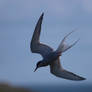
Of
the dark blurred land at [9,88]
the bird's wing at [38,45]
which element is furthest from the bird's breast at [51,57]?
the dark blurred land at [9,88]

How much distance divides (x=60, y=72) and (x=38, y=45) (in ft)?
1.95

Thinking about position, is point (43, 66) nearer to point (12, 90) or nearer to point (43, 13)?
point (43, 13)

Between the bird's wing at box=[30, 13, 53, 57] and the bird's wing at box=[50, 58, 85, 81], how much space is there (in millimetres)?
213

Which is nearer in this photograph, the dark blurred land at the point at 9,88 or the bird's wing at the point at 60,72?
the bird's wing at the point at 60,72

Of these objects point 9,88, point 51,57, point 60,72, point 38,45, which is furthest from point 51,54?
point 9,88

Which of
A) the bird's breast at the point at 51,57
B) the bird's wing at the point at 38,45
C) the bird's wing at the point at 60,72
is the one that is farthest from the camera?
the bird's wing at the point at 38,45

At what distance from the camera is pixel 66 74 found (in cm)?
740

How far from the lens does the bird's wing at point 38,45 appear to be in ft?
24.5

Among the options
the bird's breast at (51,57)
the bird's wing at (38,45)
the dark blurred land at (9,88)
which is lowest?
the bird's breast at (51,57)

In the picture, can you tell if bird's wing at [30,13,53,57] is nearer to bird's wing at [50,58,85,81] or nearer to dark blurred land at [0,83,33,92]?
bird's wing at [50,58,85,81]

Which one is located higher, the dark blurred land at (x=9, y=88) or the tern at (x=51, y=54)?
the dark blurred land at (x=9, y=88)

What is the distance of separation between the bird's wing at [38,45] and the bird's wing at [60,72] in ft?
0.70

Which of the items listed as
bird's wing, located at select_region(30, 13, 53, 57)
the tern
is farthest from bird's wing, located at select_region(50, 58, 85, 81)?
bird's wing, located at select_region(30, 13, 53, 57)

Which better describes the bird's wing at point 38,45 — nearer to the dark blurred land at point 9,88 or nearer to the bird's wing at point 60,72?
the bird's wing at point 60,72
